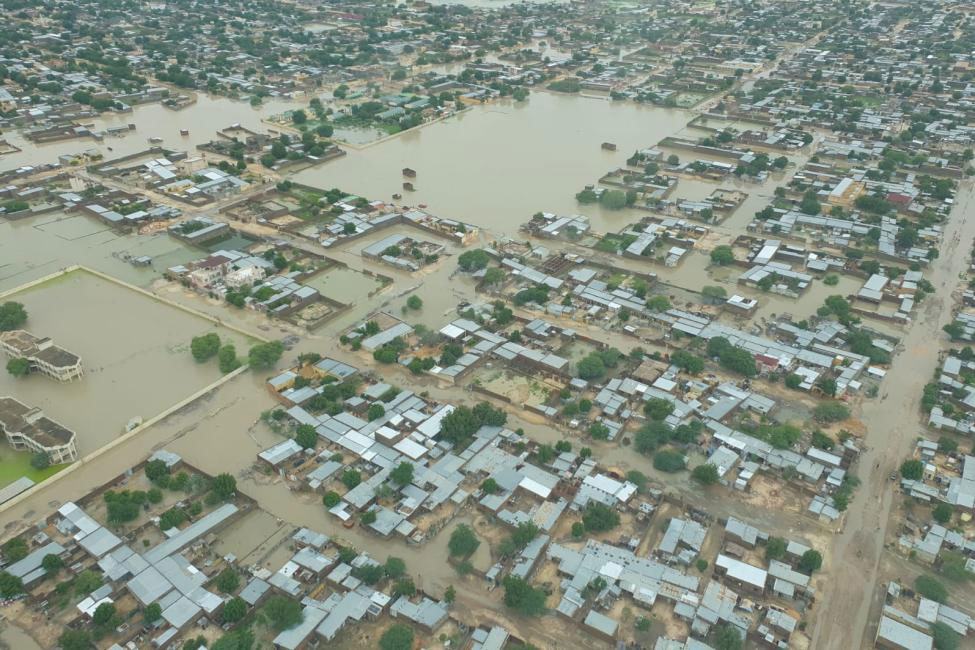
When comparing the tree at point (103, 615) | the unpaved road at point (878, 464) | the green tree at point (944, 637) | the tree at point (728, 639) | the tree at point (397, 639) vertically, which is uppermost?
the tree at point (103, 615)

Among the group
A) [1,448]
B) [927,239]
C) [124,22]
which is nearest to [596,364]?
[1,448]

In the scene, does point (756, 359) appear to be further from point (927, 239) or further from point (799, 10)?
point (799, 10)

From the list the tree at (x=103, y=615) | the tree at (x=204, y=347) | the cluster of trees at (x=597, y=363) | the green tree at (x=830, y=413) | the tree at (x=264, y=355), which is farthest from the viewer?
the tree at (x=204, y=347)

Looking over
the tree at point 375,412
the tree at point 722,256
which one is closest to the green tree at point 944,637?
the tree at point 375,412

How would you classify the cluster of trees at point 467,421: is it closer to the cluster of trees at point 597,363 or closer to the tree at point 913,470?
the cluster of trees at point 597,363

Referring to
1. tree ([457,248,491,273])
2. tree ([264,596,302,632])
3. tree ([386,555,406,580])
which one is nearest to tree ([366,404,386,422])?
tree ([386,555,406,580])

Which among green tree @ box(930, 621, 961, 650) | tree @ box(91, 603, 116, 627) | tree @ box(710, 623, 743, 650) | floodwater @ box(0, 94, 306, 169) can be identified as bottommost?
green tree @ box(930, 621, 961, 650)

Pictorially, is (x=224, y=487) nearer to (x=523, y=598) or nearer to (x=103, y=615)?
(x=103, y=615)

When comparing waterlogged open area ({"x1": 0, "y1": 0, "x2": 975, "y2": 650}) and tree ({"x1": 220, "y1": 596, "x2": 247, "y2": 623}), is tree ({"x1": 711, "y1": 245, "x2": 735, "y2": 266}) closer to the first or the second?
waterlogged open area ({"x1": 0, "y1": 0, "x2": 975, "y2": 650})
